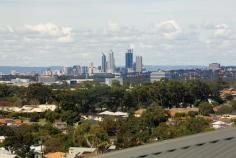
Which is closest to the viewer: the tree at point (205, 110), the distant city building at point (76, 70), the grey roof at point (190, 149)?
the grey roof at point (190, 149)

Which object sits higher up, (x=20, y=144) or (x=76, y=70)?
(x=20, y=144)

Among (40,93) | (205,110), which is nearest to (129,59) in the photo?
(40,93)

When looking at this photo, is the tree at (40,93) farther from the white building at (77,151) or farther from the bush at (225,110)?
the white building at (77,151)

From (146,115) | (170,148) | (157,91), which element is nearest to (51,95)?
(157,91)

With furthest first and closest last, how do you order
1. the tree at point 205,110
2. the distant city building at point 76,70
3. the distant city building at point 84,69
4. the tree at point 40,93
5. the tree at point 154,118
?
the distant city building at point 76,70 → the distant city building at point 84,69 → the tree at point 40,93 → the tree at point 205,110 → the tree at point 154,118

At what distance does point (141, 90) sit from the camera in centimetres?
4553

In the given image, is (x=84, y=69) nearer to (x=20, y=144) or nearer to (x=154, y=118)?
(x=154, y=118)

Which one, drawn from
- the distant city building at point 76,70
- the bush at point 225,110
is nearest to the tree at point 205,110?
the bush at point 225,110

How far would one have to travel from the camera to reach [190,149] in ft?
29.8

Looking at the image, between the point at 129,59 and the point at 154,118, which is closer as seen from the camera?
the point at 154,118

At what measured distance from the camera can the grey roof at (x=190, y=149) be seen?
8797 mm

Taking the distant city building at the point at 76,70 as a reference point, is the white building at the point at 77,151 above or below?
above

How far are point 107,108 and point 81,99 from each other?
403 cm

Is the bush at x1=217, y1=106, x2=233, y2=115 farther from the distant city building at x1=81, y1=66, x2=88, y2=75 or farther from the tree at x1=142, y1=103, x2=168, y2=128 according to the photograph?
the distant city building at x1=81, y1=66, x2=88, y2=75
